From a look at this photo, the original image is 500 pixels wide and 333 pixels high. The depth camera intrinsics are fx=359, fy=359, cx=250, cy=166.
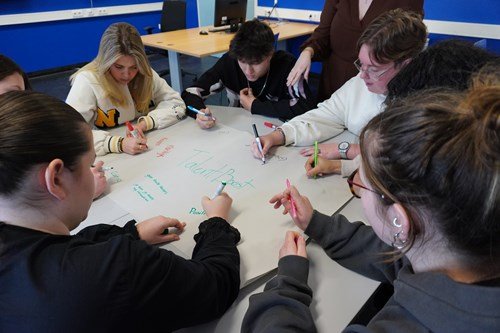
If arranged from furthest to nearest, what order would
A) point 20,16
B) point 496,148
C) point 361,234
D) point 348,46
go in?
point 20,16
point 348,46
point 361,234
point 496,148

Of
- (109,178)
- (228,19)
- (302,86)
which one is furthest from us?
(228,19)

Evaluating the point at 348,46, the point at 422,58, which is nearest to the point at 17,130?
the point at 422,58

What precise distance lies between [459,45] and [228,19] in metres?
3.18

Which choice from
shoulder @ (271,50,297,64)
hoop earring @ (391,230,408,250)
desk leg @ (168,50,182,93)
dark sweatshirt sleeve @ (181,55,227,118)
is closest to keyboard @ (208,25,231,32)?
desk leg @ (168,50,182,93)

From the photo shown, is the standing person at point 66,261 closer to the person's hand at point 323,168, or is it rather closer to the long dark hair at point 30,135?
the long dark hair at point 30,135

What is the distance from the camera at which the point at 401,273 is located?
66cm

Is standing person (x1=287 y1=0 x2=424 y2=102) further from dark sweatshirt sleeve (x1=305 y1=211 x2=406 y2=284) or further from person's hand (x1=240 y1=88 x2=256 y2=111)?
dark sweatshirt sleeve (x1=305 y1=211 x2=406 y2=284)

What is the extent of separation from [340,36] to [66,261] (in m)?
1.89

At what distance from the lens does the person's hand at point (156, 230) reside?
3.10 ft

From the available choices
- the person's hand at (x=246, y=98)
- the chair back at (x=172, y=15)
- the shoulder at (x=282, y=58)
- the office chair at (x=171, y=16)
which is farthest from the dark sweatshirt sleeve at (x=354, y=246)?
the chair back at (x=172, y=15)

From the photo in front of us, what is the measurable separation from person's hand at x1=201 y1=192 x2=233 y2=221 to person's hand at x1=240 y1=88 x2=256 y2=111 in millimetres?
916

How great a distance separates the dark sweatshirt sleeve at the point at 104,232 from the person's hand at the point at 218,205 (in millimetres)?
210

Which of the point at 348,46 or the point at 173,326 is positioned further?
the point at 348,46

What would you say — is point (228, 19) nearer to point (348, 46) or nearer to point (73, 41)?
point (348, 46)
